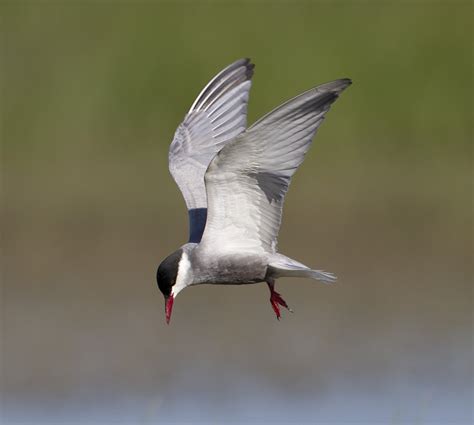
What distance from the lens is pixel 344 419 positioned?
332 inches

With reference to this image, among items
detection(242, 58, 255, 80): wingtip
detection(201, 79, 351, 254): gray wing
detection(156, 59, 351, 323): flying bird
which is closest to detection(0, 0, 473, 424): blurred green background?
detection(242, 58, 255, 80): wingtip

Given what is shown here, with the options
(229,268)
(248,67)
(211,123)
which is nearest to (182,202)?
(211,123)

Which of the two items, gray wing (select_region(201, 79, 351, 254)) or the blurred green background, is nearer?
gray wing (select_region(201, 79, 351, 254))

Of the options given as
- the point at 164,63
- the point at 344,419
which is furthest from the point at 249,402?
the point at 164,63

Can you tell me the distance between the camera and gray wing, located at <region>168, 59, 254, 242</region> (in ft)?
25.1

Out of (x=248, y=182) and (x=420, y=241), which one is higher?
(x=248, y=182)

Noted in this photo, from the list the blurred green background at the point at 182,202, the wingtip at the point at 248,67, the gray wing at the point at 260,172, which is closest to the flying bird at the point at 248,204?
the gray wing at the point at 260,172

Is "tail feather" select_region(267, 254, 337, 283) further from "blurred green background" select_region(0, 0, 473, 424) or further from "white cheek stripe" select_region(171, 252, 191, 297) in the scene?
"blurred green background" select_region(0, 0, 473, 424)

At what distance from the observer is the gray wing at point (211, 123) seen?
7.65 metres

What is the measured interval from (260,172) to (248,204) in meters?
0.21

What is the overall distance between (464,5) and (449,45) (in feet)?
1.42

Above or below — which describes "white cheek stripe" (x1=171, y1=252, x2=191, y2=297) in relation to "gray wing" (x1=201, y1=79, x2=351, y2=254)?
below

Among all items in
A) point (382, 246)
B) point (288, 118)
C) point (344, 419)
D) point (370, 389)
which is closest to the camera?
point (288, 118)

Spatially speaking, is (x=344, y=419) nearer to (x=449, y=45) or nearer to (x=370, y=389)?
(x=370, y=389)
